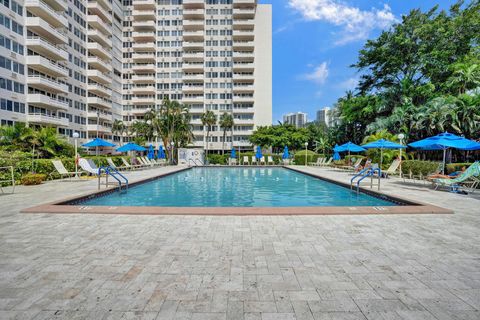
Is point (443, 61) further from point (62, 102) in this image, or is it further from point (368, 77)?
point (62, 102)

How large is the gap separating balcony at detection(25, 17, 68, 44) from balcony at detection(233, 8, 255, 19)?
3601 cm

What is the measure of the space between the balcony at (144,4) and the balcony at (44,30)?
26779 millimetres

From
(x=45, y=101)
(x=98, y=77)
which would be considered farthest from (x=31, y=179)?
(x=98, y=77)

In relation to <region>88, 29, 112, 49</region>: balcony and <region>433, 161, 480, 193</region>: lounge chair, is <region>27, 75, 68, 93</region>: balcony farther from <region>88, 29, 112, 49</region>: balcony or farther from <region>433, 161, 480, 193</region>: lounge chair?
<region>433, 161, 480, 193</region>: lounge chair

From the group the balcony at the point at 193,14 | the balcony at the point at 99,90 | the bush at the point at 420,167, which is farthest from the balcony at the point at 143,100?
the bush at the point at 420,167

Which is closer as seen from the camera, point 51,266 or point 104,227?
point 51,266

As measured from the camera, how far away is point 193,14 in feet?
188

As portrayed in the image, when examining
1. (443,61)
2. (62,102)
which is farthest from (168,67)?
(443,61)

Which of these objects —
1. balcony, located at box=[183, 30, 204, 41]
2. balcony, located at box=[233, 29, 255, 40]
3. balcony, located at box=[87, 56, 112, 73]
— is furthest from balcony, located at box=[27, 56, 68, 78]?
balcony, located at box=[233, 29, 255, 40]

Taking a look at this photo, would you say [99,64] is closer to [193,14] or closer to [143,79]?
[143,79]

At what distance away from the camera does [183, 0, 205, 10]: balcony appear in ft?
188

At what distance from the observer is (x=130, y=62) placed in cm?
6053

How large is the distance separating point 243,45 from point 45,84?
130ft

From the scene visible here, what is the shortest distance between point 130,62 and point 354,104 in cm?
5289
